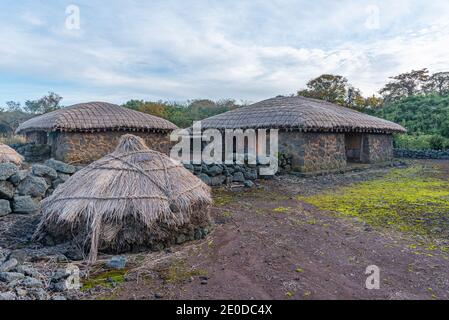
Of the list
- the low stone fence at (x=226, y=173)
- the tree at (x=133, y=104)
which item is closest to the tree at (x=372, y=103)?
the tree at (x=133, y=104)

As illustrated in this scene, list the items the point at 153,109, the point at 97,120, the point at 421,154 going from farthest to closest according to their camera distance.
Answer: the point at 153,109 → the point at 421,154 → the point at 97,120

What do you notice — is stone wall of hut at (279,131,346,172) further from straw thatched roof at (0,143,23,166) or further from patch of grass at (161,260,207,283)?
straw thatched roof at (0,143,23,166)

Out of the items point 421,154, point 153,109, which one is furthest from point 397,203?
point 153,109

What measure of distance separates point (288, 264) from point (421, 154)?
2006 cm

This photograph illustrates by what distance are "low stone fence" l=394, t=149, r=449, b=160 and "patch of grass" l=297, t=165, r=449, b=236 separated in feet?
29.3

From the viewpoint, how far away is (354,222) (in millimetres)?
6871

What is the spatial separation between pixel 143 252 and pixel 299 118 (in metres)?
9.55

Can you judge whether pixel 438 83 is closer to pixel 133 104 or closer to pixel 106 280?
pixel 133 104

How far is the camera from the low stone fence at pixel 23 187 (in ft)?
21.0

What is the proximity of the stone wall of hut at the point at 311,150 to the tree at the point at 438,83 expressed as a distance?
28.7 metres

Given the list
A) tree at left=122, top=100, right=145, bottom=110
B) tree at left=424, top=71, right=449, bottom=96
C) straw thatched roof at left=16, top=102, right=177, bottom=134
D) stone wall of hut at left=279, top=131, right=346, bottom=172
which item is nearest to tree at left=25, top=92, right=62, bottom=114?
tree at left=122, top=100, right=145, bottom=110

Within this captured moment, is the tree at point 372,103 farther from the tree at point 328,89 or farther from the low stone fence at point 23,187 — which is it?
the low stone fence at point 23,187

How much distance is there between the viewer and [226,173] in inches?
424
